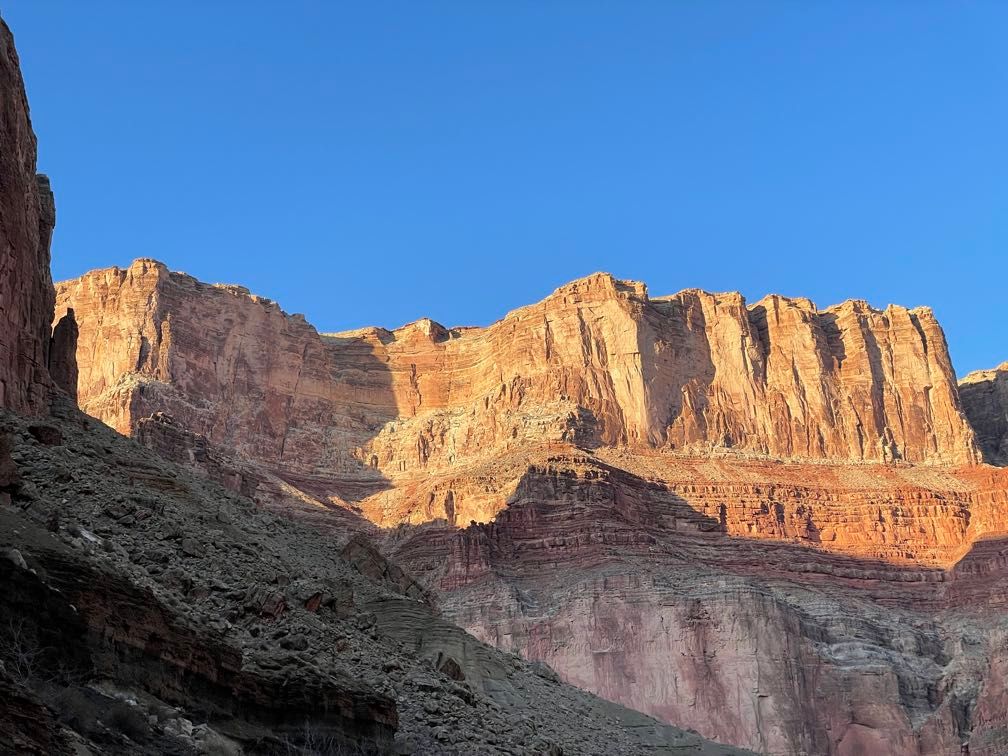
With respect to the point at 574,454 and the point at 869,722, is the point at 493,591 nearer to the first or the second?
the point at 574,454

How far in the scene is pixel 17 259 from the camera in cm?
3466

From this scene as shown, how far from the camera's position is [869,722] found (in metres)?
89.9

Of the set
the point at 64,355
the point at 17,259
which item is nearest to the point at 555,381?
the point at 64,355

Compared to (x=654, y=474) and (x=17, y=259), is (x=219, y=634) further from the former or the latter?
(x=654, y=474)

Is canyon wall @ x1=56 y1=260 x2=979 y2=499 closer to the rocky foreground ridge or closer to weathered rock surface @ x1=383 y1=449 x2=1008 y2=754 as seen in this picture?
weathered rock surface @ x1=383 y1=449 x2=1008 y2=754

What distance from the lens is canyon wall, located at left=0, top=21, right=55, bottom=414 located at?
1312 inches

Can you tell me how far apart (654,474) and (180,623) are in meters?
96.2

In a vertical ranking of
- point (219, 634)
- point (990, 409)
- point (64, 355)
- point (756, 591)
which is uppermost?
point (990, 409)

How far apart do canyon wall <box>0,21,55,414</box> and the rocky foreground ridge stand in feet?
0.23

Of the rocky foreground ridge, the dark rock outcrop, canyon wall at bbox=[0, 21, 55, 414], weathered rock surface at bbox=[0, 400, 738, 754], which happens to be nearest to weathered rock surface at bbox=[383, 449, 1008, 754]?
the rocky foreground ridge

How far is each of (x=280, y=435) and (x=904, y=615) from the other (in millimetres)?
60758

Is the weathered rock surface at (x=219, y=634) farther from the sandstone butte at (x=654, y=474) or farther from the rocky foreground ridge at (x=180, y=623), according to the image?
the sandstone butte at (x=654, y=474)

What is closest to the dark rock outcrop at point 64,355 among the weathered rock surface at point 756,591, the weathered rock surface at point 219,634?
the weathered rock surface at point 219,634

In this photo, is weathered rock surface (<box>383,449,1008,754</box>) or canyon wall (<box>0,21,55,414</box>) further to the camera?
weathered rock surface (<box>383,449,1008,754</box>)
